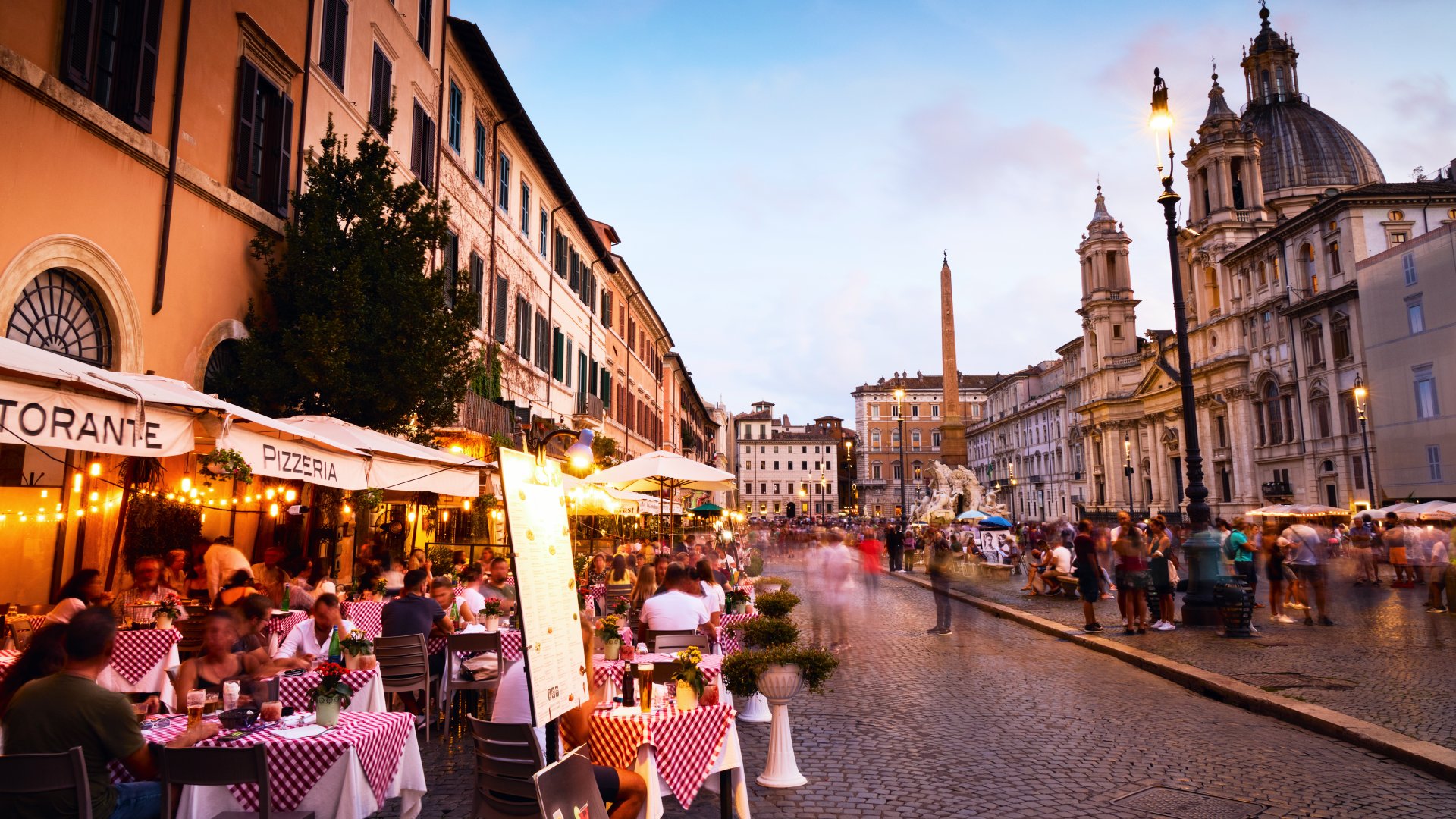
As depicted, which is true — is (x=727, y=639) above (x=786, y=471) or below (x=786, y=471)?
below

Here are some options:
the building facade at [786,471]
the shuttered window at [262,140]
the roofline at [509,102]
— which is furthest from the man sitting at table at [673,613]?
the building facade at [786,471]

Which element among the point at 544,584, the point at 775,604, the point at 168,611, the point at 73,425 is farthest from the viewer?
the point at 775,604

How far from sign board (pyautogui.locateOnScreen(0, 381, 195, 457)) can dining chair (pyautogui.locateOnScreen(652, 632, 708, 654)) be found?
4017 mm

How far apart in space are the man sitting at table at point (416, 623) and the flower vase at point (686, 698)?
3.51 metres

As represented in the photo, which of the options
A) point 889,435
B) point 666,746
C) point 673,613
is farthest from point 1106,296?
point 666,746

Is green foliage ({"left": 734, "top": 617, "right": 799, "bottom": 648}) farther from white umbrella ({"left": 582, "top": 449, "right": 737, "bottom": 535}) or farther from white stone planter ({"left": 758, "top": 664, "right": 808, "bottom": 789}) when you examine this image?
white umbrella ({"left": 582, "top": 449, "right": 737, "bottom": 535})

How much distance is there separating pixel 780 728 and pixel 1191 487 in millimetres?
10610

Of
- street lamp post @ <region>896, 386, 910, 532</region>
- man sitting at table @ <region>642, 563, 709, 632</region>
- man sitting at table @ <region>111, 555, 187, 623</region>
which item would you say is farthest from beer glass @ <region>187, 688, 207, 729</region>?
street lamp post @ <region>896, 386, 910, 532</region>

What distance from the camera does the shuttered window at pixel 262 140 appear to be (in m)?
11.5

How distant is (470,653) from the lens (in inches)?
314

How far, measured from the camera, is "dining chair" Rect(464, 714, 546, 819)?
12.7 ft

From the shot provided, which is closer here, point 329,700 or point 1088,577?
point 329,700

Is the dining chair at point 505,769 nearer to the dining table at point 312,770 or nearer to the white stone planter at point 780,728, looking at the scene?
the dining table at point 312,770

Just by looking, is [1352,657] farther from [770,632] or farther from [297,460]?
[297,460]
